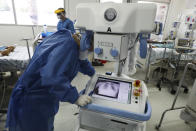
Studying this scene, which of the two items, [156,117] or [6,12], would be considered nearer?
[156,117]

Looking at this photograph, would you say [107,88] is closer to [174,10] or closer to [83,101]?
[83,101]

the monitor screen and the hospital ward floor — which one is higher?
the monitor screen

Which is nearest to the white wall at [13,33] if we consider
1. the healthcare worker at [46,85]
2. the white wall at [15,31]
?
the white wall at [15,31]

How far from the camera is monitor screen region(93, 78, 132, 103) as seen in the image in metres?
0.77

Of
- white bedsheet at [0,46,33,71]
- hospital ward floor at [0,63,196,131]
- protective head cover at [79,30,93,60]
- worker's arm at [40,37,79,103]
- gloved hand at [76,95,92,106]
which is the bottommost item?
hospital ward floor at [0,63,196,131]

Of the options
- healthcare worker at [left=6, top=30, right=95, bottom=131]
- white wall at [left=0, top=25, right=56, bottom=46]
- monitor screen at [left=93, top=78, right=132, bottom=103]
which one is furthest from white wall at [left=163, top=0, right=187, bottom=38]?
healthcare worker at [left=6, top=30, right=95, bottom=131]

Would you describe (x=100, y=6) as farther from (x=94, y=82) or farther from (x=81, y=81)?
(x=81, y=81)

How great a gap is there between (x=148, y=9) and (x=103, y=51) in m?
0.28

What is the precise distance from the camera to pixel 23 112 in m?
0.81

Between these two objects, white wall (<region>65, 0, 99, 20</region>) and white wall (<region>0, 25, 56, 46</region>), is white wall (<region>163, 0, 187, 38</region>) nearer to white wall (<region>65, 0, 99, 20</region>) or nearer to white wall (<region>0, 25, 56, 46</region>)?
white wall (<region>65, 0, 99, 20</region>)

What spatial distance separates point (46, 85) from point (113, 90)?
0.40 metres

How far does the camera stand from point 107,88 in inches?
33.2

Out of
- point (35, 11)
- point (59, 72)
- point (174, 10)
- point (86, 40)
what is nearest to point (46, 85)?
point (59, 72)

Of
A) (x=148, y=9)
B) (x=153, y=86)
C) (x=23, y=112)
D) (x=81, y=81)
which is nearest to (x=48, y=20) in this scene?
(x=81, y=81)
